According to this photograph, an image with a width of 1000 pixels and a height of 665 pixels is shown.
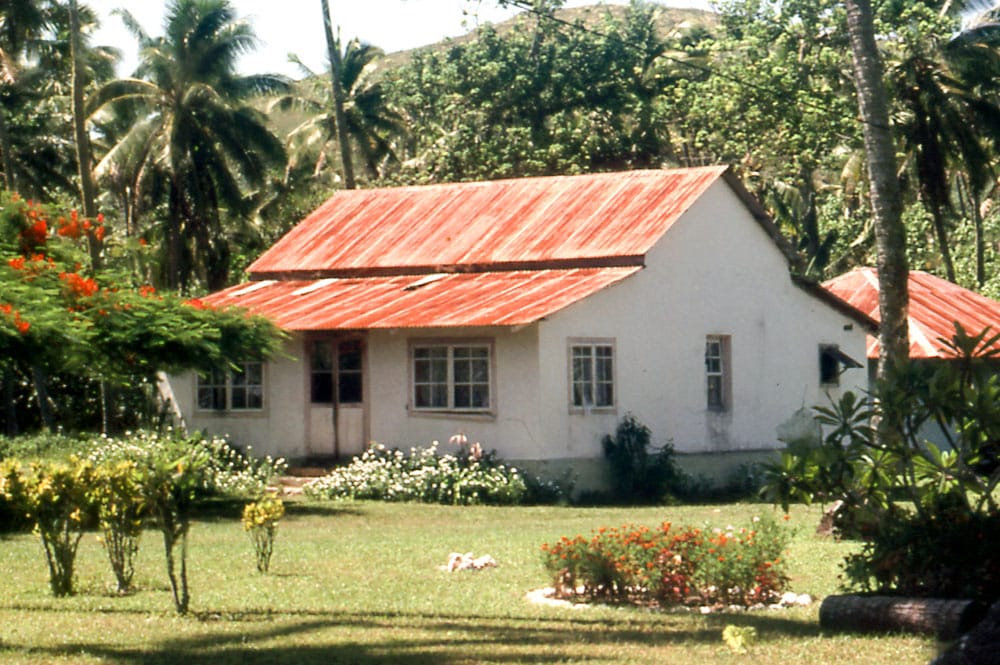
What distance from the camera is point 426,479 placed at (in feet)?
77.9

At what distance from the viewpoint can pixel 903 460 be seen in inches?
434

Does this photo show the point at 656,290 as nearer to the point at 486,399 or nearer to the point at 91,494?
the point at 486,399

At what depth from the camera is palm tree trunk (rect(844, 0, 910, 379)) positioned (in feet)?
51.2

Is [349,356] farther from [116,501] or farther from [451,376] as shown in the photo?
[116,501]

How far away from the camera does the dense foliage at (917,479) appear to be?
10.7 meters

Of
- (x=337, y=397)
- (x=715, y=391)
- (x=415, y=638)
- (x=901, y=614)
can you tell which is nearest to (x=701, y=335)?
(x=715, y=391)

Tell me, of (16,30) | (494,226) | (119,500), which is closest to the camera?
(119,500)

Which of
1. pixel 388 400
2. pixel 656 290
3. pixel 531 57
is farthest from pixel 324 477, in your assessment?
pixel 531 57

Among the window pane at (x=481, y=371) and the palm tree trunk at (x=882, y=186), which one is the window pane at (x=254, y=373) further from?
the palm tree trunk at (x=882, y=186)

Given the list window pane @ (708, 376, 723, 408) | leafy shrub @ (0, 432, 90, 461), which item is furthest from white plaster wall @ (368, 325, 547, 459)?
leafy shrub @ (0, 432, 90, 461)

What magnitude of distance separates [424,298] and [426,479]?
3597 mm

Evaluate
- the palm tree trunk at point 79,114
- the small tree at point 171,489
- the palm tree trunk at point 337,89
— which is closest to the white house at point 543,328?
the palm tree trunk at point 79,114

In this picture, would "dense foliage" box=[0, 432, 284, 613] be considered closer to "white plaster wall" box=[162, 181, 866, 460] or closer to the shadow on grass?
the shadow on grass

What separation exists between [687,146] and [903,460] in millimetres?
34447
